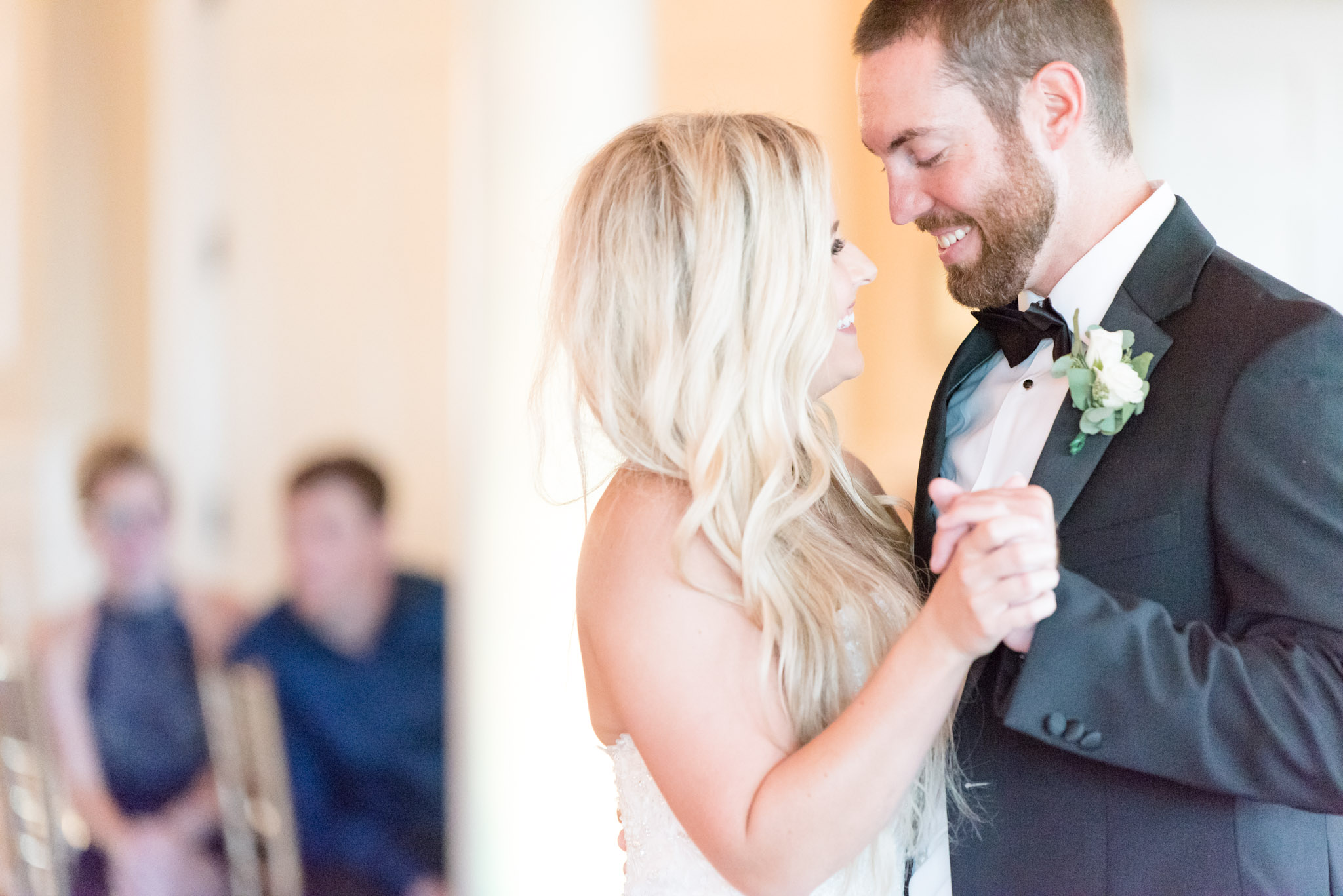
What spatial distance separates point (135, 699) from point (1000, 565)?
385 cm

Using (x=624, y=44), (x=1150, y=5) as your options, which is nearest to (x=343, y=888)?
(x=624, y=44)

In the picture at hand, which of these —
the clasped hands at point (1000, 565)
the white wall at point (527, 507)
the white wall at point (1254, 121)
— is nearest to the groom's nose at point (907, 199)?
the clasped hands at point (1000, 565)

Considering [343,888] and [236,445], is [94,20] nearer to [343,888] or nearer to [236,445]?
[236,445]

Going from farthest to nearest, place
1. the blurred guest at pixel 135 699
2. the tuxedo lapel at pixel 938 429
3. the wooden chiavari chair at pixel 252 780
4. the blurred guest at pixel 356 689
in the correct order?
the blurred guest at pixel 356 689 < the wooden chiavari chair at pixel 252 780 < the blurred guest at pixel 135 699 < the tuxedo lapel at pixel 938 429

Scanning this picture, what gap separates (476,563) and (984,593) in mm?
2642

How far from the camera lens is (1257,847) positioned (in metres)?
1.38

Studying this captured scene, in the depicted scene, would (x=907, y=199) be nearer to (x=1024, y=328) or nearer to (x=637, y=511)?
(x=1024, y=328)

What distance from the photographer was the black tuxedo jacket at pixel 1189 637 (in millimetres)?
1263

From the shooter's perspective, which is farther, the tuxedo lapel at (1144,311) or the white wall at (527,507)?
the white wall at (527,507)

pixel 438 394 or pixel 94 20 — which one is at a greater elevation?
pixel 94 20

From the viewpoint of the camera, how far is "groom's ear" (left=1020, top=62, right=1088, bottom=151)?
174 centimetres

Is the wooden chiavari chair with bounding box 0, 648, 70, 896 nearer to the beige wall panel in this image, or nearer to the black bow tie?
the beige wall panel

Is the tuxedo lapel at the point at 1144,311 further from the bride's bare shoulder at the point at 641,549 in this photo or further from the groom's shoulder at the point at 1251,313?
the bride's bare shoulder at the point at 641,549

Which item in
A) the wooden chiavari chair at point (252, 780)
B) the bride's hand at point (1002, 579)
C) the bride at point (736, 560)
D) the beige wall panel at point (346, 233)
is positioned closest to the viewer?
the bride's hand at point (1002, 579)
